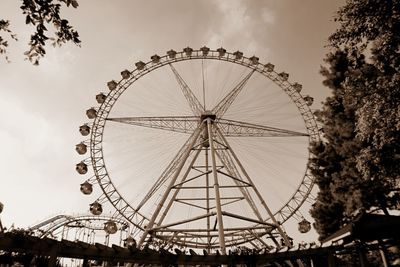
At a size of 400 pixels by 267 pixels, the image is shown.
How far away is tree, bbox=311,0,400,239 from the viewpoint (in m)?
8.55

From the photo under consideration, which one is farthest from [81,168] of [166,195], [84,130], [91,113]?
[166,195]

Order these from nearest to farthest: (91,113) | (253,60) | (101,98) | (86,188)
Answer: (86,188) → (91,113) → (101,98) → (253,60)

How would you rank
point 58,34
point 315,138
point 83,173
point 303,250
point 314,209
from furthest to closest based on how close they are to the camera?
point 315,138 < point 83,173 < point 314,209 < point 303,250 < point 58,34

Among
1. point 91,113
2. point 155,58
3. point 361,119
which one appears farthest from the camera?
point 155,58

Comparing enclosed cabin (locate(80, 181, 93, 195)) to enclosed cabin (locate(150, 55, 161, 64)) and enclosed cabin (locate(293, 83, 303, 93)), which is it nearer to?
enclosed cabin (locate(150, 55, 161, 64))

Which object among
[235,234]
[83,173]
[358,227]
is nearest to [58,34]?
[358,227]

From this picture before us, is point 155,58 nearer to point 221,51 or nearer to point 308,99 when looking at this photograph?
point 221,51

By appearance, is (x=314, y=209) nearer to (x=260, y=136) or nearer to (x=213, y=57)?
(x=260, y=136)

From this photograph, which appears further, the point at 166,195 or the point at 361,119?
the point at 166,195

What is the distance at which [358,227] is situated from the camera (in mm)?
7605

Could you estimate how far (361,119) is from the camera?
906 centimetres

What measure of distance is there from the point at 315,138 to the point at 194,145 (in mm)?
10018

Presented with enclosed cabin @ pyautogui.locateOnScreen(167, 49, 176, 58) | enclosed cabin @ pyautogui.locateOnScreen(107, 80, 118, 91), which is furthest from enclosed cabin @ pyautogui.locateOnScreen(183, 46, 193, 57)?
enclosed cabin @ pyautogui.locateOnScreen(107, 80, 118, 91)

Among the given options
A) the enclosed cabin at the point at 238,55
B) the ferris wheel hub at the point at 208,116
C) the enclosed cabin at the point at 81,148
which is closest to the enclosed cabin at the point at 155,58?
the enclosed cabin at the point at 238,55
